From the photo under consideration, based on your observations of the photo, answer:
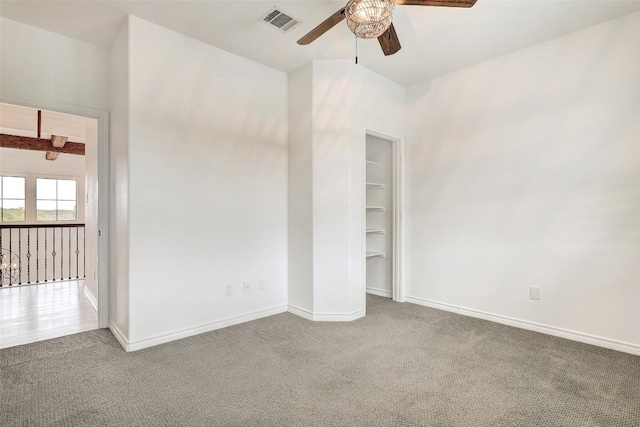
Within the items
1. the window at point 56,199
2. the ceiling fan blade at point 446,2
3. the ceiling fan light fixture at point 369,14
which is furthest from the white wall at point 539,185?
the window at point 56,199

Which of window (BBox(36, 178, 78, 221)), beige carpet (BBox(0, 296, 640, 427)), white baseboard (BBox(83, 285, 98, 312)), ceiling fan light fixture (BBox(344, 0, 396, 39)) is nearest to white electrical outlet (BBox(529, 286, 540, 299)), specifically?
beige carpet (BBox(0, 296, 640, 427))

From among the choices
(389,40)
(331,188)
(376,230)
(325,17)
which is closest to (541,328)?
(376,230)

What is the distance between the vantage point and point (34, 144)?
6523 millimetres

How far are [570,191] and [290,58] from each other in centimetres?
294

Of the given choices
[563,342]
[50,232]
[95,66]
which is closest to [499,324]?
[563,342]

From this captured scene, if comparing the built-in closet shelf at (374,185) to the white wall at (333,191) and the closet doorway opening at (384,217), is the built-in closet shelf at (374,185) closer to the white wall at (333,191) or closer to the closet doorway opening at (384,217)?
the closet doorway opening at (384,217)

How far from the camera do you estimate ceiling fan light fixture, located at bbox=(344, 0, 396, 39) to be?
1896 mm

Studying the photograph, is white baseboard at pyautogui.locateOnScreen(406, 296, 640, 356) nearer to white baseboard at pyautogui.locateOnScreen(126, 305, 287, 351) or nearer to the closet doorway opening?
the closet doorway opening

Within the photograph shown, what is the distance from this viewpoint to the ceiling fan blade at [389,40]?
7.73 feet

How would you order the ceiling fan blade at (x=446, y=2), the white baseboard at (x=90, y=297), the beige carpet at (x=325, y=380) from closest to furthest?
the beige carpet at (x=325, y=380), the ceiling fan blade at (x=446, y=2), the white baseboard at (x=90, y=297)

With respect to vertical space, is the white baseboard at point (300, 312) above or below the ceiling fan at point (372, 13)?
below

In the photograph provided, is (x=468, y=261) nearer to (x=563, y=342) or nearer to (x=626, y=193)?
(x=563, y=342)

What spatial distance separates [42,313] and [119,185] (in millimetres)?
2023

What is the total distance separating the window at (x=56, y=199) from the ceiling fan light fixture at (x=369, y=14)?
8703mm
